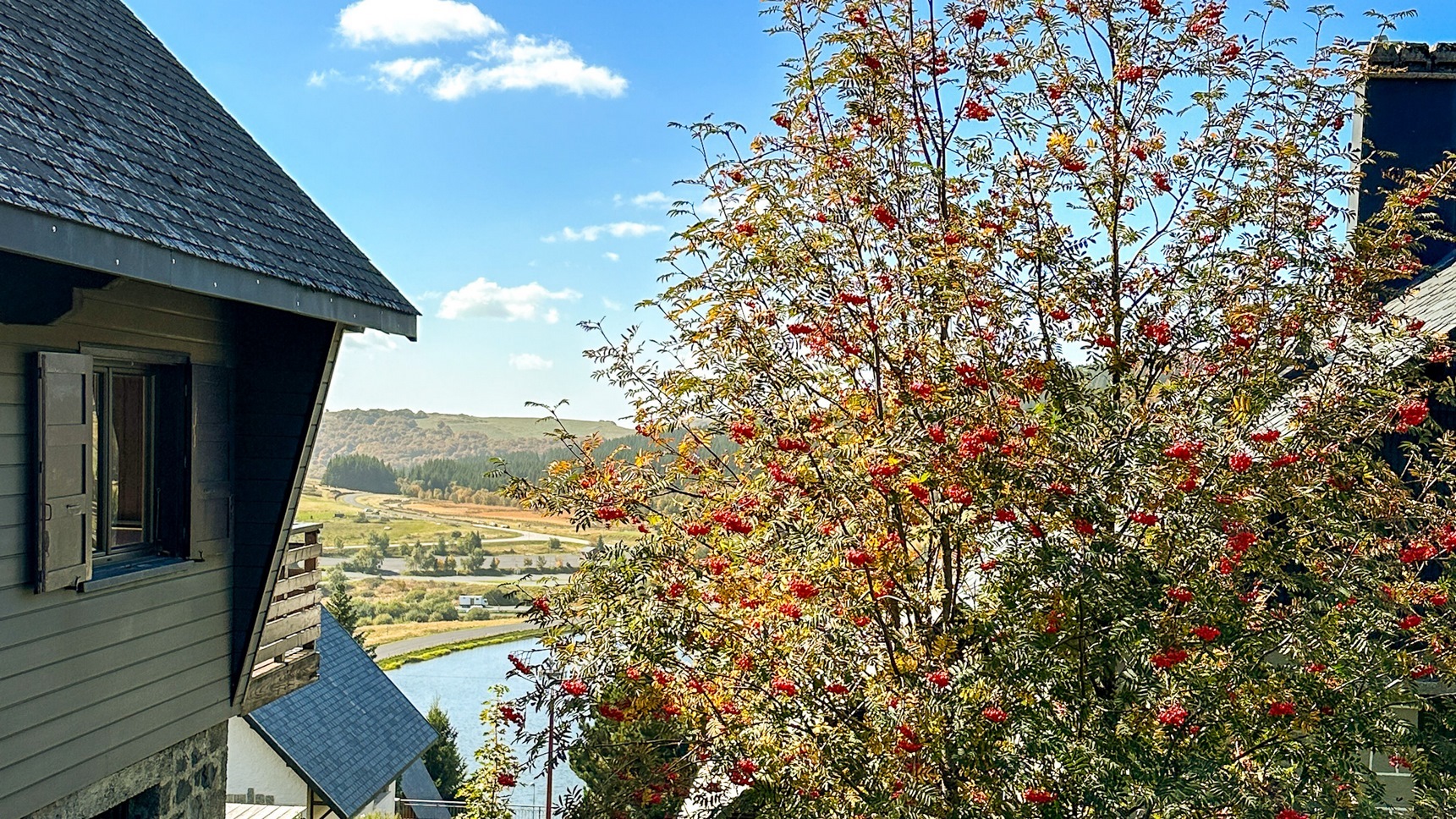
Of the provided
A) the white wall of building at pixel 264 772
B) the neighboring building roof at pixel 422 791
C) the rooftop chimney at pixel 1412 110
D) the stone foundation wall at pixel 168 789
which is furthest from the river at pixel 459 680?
the rooftop chimney at pixel 1412 110

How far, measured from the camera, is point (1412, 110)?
30.9 feet

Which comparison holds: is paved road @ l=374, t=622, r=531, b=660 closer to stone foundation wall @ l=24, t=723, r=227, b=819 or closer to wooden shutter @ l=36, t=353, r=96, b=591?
stone foundation wall @ l=24, t=723, r=227, b=819

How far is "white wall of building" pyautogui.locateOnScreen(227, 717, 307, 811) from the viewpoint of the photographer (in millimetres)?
13164

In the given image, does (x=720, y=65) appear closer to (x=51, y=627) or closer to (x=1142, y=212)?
(x=1142, y=212)

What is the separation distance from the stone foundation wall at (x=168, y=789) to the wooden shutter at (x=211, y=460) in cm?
114

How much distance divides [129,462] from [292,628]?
180 cm

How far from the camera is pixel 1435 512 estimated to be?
17.2 feet

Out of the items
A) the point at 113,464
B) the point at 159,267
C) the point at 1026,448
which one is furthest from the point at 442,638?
the point at 1026,448

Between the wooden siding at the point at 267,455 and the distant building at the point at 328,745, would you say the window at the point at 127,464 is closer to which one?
the wooden siding at the point at 267,455

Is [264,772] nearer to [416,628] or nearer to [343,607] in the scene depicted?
[343,607]

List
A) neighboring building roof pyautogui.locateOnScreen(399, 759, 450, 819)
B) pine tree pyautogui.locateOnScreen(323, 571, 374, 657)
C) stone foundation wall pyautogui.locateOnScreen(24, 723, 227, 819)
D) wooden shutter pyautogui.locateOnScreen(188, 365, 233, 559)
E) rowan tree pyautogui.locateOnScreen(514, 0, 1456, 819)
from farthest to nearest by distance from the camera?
pine tree pyautogui.locateOnScreen(323, 571, 374, 657), neighboring building roof pyautogui.locateOnScreen(399, 759, 450, 819), wooden shutter pyautogui.locateOnScreen(188, 365, 233, 559), stone foundation wall pyautogui.locateOnScreen(24, 723, 227, 819), rowan tree pyautogui.locateOnScreen(514, 0, 1456, 819)

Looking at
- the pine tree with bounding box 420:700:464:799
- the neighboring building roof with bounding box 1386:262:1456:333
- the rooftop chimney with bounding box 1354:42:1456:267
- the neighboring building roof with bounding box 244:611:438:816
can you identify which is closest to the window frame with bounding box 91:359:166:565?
the neighboring building roof with bounding box 244:611:438:816

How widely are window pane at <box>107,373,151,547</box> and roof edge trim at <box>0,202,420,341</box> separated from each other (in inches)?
40.7

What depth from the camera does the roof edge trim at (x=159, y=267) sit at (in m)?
3.69
